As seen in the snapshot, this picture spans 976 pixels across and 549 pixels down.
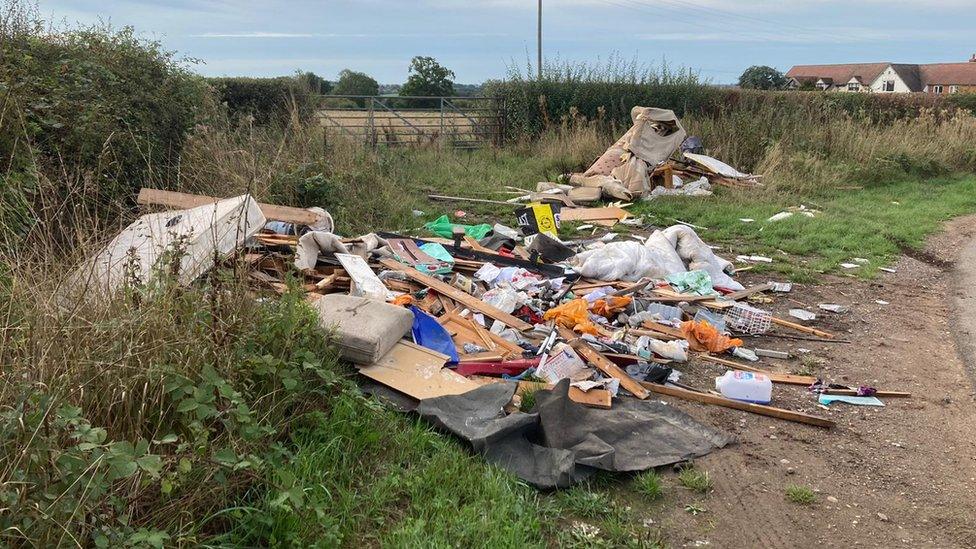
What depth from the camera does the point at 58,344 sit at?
314 cm

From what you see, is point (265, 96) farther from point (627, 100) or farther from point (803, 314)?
point (803, 314)

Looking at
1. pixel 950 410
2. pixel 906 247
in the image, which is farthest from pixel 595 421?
pixel 906 247

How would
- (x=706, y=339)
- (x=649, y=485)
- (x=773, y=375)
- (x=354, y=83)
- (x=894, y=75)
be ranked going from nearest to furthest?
(x=649, y=485), (x=773, y=375), (x=706, y=339), (x=354, y=83), (x=894, y=75)

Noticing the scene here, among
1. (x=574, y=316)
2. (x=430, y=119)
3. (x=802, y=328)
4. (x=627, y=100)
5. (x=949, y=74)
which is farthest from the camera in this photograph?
(x=949, y=74)

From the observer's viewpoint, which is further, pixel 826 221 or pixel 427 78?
pixel 427 78

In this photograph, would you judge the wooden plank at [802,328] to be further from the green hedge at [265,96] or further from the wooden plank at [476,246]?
the green hedge at [265,96]

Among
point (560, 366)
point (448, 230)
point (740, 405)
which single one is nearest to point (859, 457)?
point (740, 405)

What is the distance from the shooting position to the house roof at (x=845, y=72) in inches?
2670

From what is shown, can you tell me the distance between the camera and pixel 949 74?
202 feet

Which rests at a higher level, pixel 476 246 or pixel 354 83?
pixel 354 83

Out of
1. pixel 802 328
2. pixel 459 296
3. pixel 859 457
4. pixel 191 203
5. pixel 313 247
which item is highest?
pixel 191 203

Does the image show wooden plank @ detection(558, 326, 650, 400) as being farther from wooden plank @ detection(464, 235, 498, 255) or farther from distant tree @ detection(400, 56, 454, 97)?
distant tree @ detection(400, 56, 454, 97)

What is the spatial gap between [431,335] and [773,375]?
8.84 ft

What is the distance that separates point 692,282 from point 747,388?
245 centimetres
